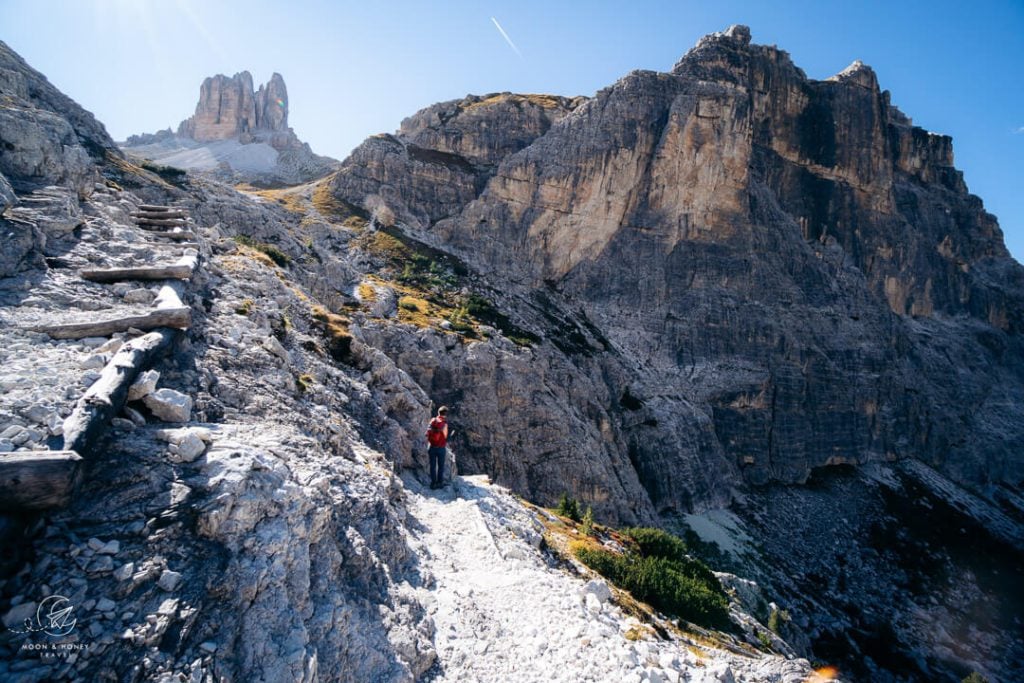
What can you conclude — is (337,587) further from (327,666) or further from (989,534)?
(989,534)

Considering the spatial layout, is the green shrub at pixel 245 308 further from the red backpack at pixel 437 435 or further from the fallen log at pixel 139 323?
the red backpack at pixel 437 435

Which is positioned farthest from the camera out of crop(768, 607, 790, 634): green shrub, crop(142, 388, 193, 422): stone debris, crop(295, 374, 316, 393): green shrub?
crop(768, 607, 790, 634): green shrub

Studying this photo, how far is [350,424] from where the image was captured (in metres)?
13.7

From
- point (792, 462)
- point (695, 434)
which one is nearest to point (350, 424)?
point (695, 434)

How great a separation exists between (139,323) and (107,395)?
3.35 m

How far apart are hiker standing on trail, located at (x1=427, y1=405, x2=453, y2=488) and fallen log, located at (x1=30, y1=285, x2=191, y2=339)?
618 centimetres

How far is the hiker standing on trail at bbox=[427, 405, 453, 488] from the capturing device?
13891mm

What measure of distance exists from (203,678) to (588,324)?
1990 inches

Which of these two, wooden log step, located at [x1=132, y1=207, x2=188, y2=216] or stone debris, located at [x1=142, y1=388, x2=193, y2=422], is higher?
wooden log step, located at [x1=132, y1=207, x2=188, y2=216]

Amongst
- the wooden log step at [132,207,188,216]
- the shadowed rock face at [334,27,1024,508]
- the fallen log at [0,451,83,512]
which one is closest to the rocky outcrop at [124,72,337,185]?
the shadowed rock face at [334,27,1024,508]

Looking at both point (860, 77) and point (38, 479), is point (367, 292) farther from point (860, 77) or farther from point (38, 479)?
point (860, 77)

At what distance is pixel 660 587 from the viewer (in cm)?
1372

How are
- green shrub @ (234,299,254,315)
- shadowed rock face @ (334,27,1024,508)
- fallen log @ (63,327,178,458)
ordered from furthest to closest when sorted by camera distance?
shadowed rock face @ (334,27,1024,508) → green shrub @ (234,299,254,315) → fallen log @ (63,327,178,458)

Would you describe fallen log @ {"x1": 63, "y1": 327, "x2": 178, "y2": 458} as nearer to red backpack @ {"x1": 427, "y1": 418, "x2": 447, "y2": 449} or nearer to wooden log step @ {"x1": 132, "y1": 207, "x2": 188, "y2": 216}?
red backpack @ {"x1": 427, "y1": 418, "x2": 447, "y2": 449}
